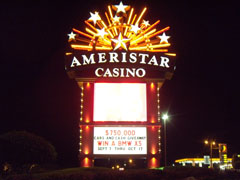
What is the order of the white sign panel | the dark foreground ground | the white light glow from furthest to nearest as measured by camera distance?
1. the white light glow
2. the white sign panel
3. the dark foreground ground

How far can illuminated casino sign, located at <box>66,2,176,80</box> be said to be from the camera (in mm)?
30609

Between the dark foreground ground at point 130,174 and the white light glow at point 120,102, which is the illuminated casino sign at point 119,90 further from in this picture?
the dark foreground ground at point 130,174

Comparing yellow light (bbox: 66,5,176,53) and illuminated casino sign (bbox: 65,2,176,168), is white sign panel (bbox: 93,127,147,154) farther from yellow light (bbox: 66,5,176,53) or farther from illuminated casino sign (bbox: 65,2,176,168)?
yellow light (bbox: 66,5,176,53)

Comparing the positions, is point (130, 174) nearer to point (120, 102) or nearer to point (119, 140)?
point (119, 140)

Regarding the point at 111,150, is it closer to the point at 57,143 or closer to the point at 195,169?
the point at 195,169

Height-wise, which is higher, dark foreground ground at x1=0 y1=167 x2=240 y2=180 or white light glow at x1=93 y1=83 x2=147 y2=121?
white light glow at x1=93 y1=83 x2=147 y2=121

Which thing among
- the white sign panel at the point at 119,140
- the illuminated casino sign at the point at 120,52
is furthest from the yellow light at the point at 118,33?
the white sign panel at the point at 119,140

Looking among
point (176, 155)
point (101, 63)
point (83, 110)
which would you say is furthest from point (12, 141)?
point (176, 155)

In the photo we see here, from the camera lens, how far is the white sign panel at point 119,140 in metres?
29.0

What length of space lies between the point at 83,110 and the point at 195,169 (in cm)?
1119

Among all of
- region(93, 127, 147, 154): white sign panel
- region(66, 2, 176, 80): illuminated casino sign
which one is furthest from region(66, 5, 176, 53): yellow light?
region(93, 127, 147, 154): white sign panel

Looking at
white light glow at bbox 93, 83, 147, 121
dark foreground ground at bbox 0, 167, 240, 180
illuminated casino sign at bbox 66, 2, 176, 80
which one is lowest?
dark foreground ground at bbox 0, 167, 240, 180

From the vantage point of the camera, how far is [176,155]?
305 feet

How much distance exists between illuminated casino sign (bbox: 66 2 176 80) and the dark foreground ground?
1005cm
